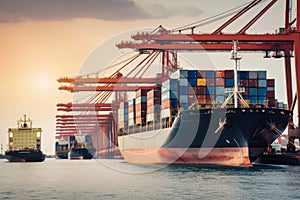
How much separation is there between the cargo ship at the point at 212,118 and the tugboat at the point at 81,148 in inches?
2409

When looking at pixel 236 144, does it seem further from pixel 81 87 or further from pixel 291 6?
pixel 81 87

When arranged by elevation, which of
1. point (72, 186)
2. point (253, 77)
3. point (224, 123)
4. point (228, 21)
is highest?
point (228, 21)

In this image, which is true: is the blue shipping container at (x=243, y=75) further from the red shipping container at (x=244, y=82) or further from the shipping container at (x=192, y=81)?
the shipping container at (x=192, y=81)

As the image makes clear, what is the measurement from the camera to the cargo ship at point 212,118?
162ft

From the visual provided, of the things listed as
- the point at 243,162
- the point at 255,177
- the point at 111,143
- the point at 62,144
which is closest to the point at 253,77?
the point at 243,162

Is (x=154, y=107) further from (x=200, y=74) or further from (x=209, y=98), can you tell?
(x=209, y=98)

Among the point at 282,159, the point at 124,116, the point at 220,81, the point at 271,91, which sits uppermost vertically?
the point at 220,81

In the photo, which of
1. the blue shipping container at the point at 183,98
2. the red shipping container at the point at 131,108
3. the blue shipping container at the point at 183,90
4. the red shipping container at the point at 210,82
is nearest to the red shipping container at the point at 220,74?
the red shipping container at the point at 210,82

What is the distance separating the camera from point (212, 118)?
166ft

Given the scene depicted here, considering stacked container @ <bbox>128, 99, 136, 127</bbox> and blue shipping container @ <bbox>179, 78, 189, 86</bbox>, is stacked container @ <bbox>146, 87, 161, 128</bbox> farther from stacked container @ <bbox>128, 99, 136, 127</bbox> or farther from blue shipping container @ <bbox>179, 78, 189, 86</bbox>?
stacked container @ <bbox>128, 99, 136, 127</bbox>

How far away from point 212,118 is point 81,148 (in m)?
77.9

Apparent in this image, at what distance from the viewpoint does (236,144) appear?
162ft

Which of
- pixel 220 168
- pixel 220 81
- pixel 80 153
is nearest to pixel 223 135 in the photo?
pixel 220 168

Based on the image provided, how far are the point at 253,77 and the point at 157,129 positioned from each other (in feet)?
32.6
